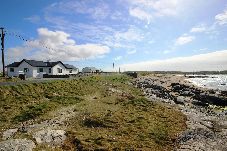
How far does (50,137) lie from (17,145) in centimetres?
333

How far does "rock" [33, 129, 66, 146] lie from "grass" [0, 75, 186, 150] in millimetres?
627

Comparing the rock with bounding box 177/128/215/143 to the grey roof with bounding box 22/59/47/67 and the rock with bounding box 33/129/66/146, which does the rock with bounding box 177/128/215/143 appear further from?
the grey roof with bounding box 22/59/47/67

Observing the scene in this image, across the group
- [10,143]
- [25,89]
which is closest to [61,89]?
[25,89]

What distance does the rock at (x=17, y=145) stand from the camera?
67.6 feet

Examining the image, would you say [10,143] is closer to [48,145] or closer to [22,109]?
[48,145]

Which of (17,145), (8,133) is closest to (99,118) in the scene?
(8,133)

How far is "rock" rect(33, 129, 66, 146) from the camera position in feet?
75.4

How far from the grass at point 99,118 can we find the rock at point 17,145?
880mm

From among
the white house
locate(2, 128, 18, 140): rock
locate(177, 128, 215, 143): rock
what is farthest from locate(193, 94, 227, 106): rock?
the white house

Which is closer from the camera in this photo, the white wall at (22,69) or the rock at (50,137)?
the rock at (50,137)

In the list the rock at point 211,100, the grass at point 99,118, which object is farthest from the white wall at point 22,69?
the rock at point 211,100

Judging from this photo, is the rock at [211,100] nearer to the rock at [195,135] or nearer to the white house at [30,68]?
the rock at [195,135]

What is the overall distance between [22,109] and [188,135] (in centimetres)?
1969

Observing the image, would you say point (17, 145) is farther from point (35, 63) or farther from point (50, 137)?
point (35, 63)
